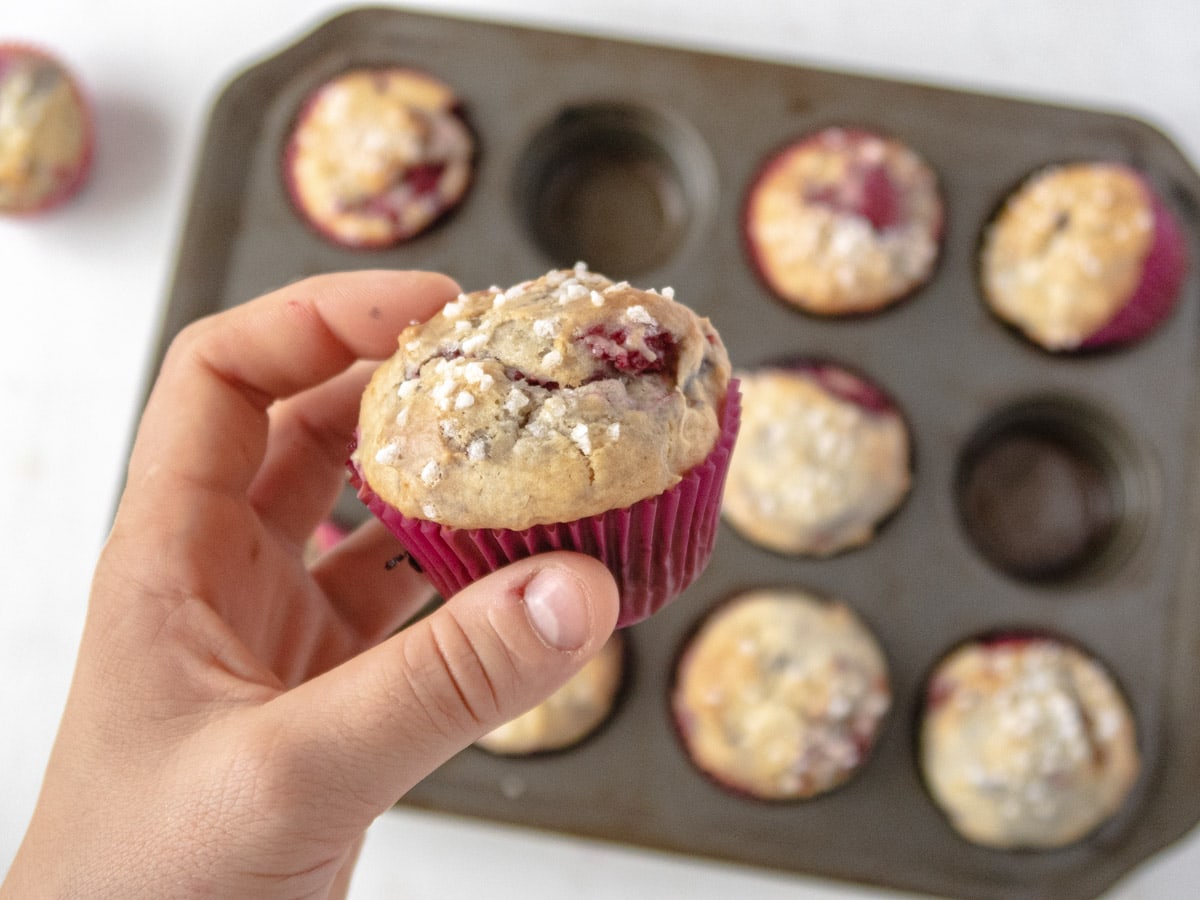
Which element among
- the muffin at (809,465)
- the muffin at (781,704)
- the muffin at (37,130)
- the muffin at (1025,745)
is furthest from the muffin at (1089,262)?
the muffin at (37,130)

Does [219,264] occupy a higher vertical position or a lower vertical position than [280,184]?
lower

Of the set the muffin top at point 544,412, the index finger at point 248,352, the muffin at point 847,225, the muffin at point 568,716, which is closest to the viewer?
the muffin top at point 544,412

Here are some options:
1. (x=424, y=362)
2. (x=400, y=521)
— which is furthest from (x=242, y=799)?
(x=424, y=362)

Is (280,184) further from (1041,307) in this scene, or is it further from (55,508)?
(1041,307)

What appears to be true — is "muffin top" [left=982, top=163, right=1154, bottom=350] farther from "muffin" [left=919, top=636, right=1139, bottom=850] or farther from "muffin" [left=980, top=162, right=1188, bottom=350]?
"muffin" [left=919, top=636, right=1139, bottom=850]

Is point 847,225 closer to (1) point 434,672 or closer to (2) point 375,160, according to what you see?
(2) point 375,160

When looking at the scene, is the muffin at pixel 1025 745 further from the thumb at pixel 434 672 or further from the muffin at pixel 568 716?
the thumb at pixel 434 672
